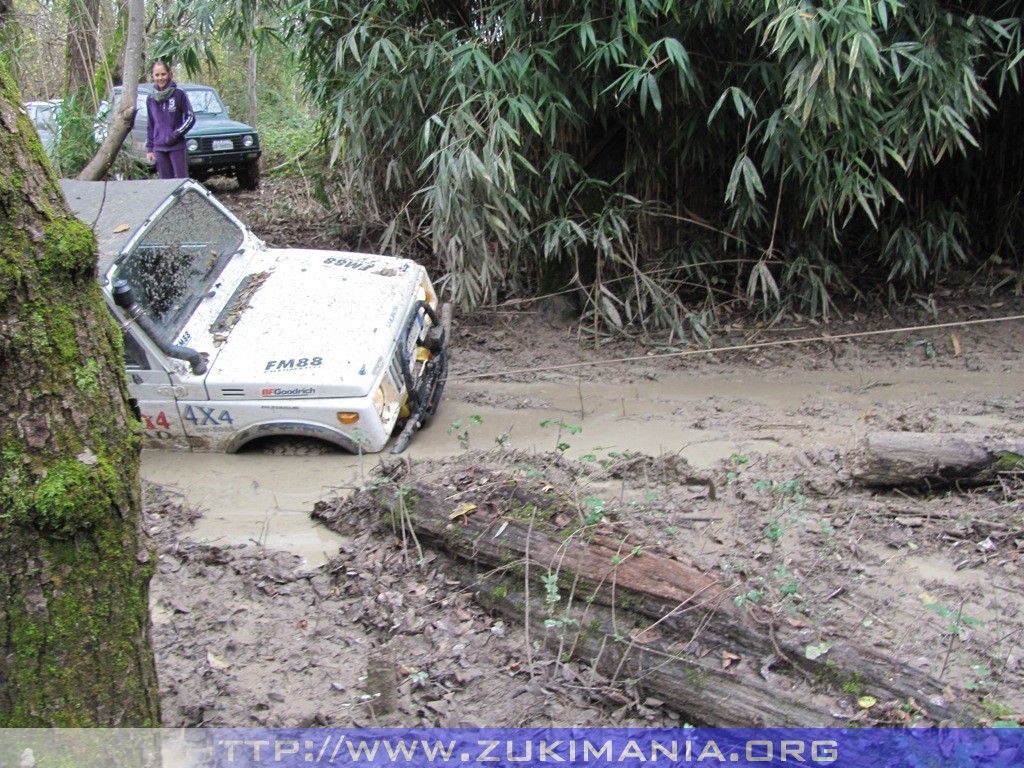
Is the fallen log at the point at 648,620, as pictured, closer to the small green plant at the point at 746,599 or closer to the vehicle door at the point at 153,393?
the small green plant at the point at 746,599

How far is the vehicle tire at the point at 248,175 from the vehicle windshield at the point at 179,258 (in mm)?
6848

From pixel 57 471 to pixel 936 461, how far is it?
3.68 metres

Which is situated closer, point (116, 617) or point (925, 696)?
point (116, 617)

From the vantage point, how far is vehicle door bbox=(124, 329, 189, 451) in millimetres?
5113

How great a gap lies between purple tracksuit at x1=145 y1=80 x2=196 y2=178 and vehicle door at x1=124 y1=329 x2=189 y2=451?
4.47 metres

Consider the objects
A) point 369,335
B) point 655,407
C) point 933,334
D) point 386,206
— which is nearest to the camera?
point 369,335

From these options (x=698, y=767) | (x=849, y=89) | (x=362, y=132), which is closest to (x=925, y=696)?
(x=698, y=767)

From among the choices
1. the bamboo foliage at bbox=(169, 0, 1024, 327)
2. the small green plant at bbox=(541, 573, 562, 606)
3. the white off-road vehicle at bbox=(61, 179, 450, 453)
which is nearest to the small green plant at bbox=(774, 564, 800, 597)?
the small green plant at bbox=(541, 573, 562, 606)

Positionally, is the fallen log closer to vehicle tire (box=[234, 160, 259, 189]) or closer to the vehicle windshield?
the vehicle windshield

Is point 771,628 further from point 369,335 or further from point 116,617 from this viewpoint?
point 369,335

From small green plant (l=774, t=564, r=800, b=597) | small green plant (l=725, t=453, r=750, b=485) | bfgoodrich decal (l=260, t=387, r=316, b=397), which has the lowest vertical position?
small green plant (l=725, t=453, r=750, b=485)

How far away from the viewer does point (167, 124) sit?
8891 millimetres

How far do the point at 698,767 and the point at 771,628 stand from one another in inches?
20.0

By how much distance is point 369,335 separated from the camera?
5309mm
